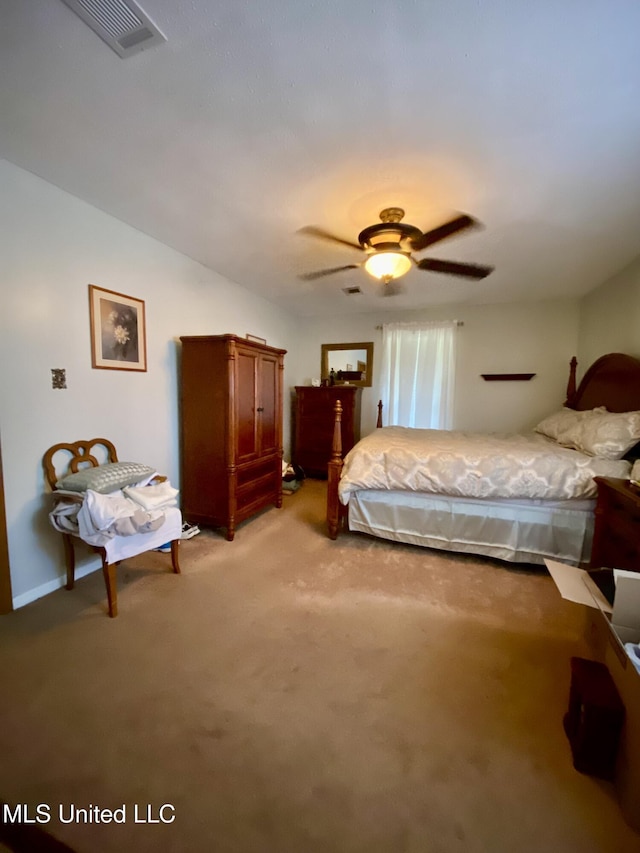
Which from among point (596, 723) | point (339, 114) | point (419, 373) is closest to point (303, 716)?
point (596, 723)

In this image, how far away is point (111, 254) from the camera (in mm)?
2387

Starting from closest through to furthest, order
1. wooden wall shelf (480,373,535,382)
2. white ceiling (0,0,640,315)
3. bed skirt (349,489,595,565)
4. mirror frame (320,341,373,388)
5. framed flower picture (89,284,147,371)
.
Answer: white ceiling (0,0,640,315), framed flower picture (89,284,147,371), bed skirt (349,489,595,565), wooden wall shelf (480,373,535,382), mirror frame (320,341,373,388)

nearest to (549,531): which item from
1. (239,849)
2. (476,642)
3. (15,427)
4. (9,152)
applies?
(476,642)

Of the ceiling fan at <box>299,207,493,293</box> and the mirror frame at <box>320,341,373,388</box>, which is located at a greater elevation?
the ceiling fan at <box>299,207,493,293</box>

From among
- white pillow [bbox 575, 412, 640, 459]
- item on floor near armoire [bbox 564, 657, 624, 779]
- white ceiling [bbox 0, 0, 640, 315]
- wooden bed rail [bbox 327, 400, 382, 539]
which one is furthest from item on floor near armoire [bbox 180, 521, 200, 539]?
white pillow [bbox 575, 412, 640, 459]

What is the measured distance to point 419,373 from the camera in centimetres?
469

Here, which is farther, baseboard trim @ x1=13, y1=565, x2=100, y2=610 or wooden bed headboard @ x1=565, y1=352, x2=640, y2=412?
wooden bed headboard @ x1=565, y1=352, x2=640, y2=412

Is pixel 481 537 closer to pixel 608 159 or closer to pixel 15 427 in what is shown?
pixel 608 159

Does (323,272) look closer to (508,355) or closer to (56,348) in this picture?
(56,348)

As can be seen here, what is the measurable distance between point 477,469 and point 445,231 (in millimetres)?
1601

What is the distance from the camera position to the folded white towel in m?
1.96

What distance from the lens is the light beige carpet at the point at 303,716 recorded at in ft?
3.25

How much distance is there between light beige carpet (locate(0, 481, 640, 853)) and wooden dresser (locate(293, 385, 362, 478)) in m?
2.56

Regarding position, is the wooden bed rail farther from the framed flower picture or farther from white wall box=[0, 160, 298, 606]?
the framed flower picture
